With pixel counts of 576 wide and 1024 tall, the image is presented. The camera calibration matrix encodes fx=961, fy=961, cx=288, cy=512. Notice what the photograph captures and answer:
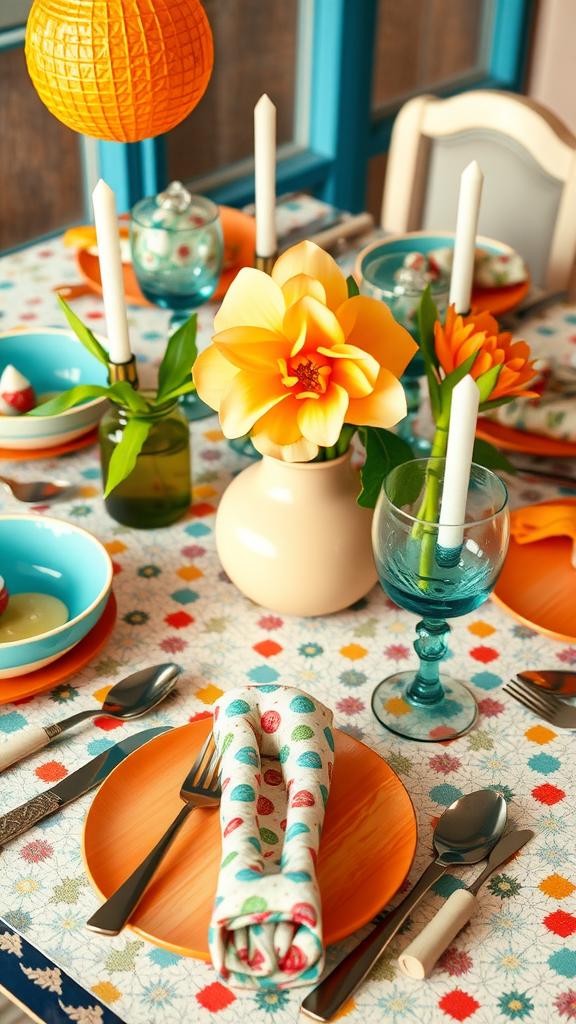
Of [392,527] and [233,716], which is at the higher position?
[392,527]

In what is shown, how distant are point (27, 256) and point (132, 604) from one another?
0.87m

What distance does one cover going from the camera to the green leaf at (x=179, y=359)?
95cm

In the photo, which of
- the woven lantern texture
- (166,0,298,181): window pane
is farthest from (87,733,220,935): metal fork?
(166,0,298,181): window pane

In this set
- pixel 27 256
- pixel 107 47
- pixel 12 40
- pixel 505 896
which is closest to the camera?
pixel 505 896

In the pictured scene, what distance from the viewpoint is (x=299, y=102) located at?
103 inches

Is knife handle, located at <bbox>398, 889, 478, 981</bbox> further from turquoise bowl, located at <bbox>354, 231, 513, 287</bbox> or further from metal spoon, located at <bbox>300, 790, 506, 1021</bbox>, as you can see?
turquoise bowl, located at <bbox>354, 231, 513, 287</bbox>

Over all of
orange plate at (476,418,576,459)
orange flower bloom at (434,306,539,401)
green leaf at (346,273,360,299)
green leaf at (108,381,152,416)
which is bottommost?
orange plate at (476,418,576,459)

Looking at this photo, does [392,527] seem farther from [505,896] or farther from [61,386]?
[61,386]

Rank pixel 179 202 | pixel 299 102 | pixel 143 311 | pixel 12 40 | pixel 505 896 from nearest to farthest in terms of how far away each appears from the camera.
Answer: pixel 505 896 < pixel 179 202 < pixel 143 311 < pixel 12 40 < pixel 299 102

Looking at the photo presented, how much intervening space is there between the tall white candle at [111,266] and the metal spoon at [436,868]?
1.72 feet

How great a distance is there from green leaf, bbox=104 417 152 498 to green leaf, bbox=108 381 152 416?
14mm

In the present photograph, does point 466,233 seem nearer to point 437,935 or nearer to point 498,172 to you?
point 437,935

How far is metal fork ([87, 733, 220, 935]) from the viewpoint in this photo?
63cm

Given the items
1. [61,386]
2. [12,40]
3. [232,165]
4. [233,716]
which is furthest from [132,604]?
[232,165]
